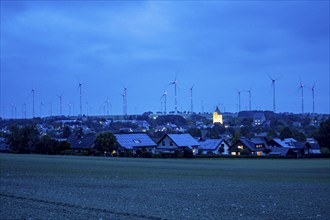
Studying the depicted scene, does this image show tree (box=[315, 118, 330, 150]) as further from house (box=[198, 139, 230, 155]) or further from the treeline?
the treeline

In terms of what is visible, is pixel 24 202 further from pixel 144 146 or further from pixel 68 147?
pixel 144 146

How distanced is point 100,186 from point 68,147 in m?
67.0

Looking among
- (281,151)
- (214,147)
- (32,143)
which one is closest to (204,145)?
(214,147)

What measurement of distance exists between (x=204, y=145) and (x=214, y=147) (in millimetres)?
4185

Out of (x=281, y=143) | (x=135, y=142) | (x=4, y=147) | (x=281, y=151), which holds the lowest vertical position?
(x=281, y=151)

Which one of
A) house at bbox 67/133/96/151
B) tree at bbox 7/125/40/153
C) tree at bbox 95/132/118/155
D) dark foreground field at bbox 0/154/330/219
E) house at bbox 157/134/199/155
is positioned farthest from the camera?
house at bbox 157/134/199/155

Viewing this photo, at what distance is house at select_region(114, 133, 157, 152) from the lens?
111 m

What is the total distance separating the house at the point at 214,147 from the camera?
383ft

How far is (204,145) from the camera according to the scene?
395 feet

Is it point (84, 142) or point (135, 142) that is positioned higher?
point (84, 142)

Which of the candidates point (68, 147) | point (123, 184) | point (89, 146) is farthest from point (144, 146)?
point (123, 184)

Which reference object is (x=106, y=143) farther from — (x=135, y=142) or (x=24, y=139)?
(x=24, y=139)

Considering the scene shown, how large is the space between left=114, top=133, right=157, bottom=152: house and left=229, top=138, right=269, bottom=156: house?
17.8 metres

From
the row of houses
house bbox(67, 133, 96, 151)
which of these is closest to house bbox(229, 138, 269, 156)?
the row of houses
